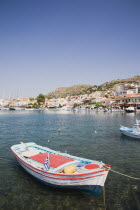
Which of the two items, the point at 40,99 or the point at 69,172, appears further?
the point at 40,99

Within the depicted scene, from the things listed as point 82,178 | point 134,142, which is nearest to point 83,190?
point 82,178

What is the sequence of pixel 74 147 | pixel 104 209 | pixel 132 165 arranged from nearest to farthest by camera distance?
pixel 104 209, pixel 132 165, pixel 74 147

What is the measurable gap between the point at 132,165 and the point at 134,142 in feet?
33.8

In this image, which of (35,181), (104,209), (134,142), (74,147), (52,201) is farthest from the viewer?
(134,142)

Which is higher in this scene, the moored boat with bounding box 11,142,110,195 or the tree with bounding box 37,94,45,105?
the tree with bounding box 37,94,45,105

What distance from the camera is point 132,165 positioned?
16062 millimetres

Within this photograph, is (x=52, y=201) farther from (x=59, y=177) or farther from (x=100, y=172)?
(x=100, y=172)

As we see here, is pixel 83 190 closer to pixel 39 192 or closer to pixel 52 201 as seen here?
pixel 52 201

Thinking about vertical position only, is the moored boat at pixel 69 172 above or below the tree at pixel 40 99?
below

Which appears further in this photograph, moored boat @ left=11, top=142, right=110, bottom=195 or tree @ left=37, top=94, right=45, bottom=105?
tree @ left=37, top=94, right=45, bottom=105

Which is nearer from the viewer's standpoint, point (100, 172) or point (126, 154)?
point (100, 172)

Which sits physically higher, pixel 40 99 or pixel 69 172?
pixel 40 99

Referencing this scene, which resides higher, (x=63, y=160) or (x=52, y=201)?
(x=63, y=160)

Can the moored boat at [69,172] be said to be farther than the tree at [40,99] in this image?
No
